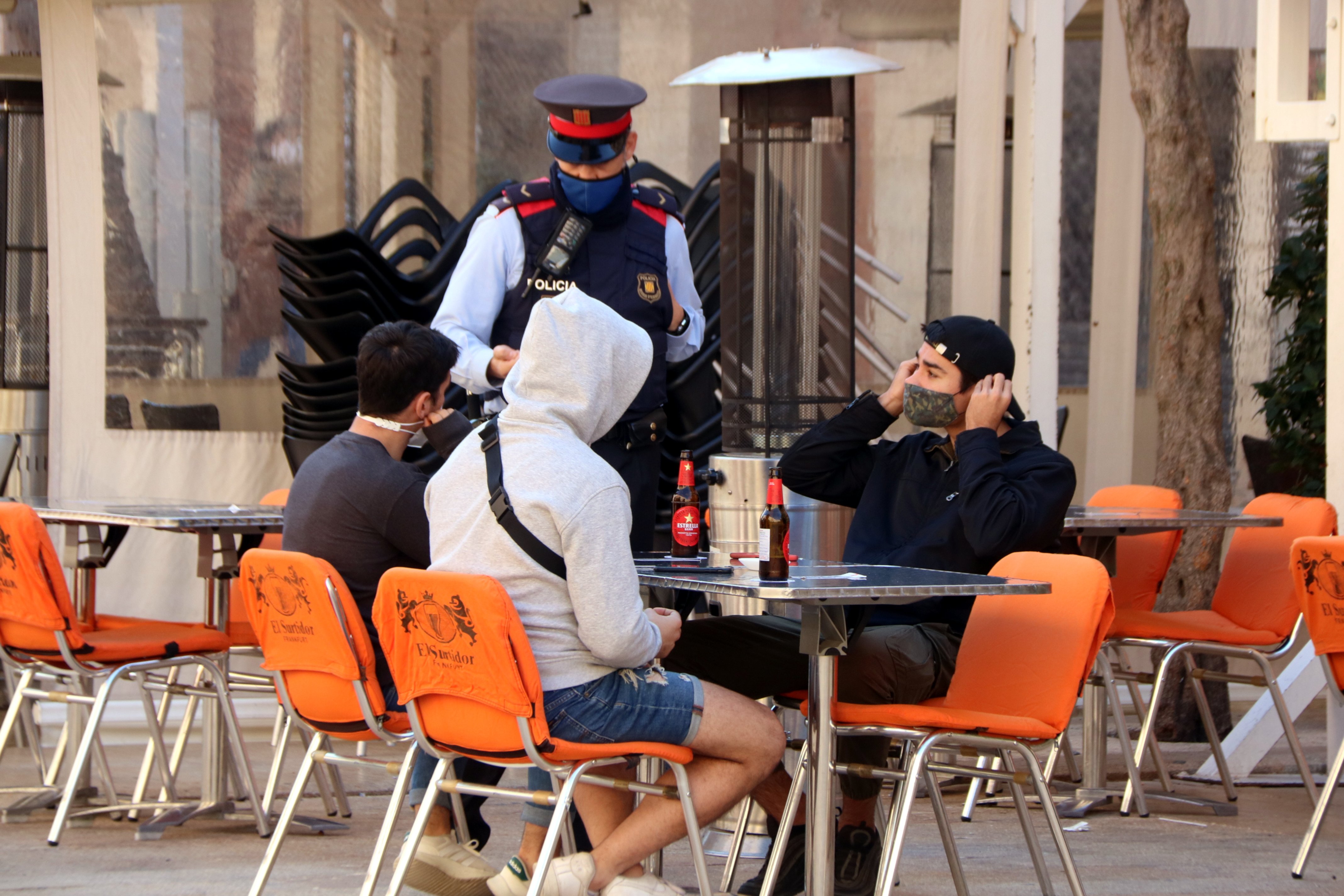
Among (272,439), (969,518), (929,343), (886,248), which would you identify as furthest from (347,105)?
(969,518)

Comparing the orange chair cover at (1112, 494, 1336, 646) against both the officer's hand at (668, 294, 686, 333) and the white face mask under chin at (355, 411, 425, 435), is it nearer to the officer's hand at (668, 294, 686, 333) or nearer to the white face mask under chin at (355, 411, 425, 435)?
the officer's hand at (668, 294, 686, 333)

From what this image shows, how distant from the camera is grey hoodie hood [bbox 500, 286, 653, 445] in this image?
301 centimetres

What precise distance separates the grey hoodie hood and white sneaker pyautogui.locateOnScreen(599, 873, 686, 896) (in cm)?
84

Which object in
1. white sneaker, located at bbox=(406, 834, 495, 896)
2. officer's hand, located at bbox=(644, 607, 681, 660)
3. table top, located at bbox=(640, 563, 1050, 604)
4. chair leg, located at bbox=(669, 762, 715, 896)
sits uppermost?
table top, located at bbox=(640, 563, 1050, 604)

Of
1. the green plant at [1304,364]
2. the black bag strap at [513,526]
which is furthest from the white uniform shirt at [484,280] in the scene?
the green plant at [1304,364]

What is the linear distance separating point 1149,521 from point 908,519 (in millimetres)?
1069

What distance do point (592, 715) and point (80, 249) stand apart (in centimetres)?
461

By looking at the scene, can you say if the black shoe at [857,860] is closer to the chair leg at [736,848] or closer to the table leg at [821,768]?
the chair leg at [736,848]

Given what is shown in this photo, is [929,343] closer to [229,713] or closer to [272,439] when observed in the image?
[229,713]

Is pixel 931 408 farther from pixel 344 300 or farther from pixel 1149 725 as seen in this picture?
pixel 344 300

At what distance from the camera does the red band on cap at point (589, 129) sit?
13.7 ft

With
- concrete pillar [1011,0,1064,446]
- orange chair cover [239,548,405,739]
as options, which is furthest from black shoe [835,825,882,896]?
concrete pillar [1011,0,1064,446]

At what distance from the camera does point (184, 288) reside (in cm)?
680

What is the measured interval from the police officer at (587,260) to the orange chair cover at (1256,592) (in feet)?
Result: 5.62
